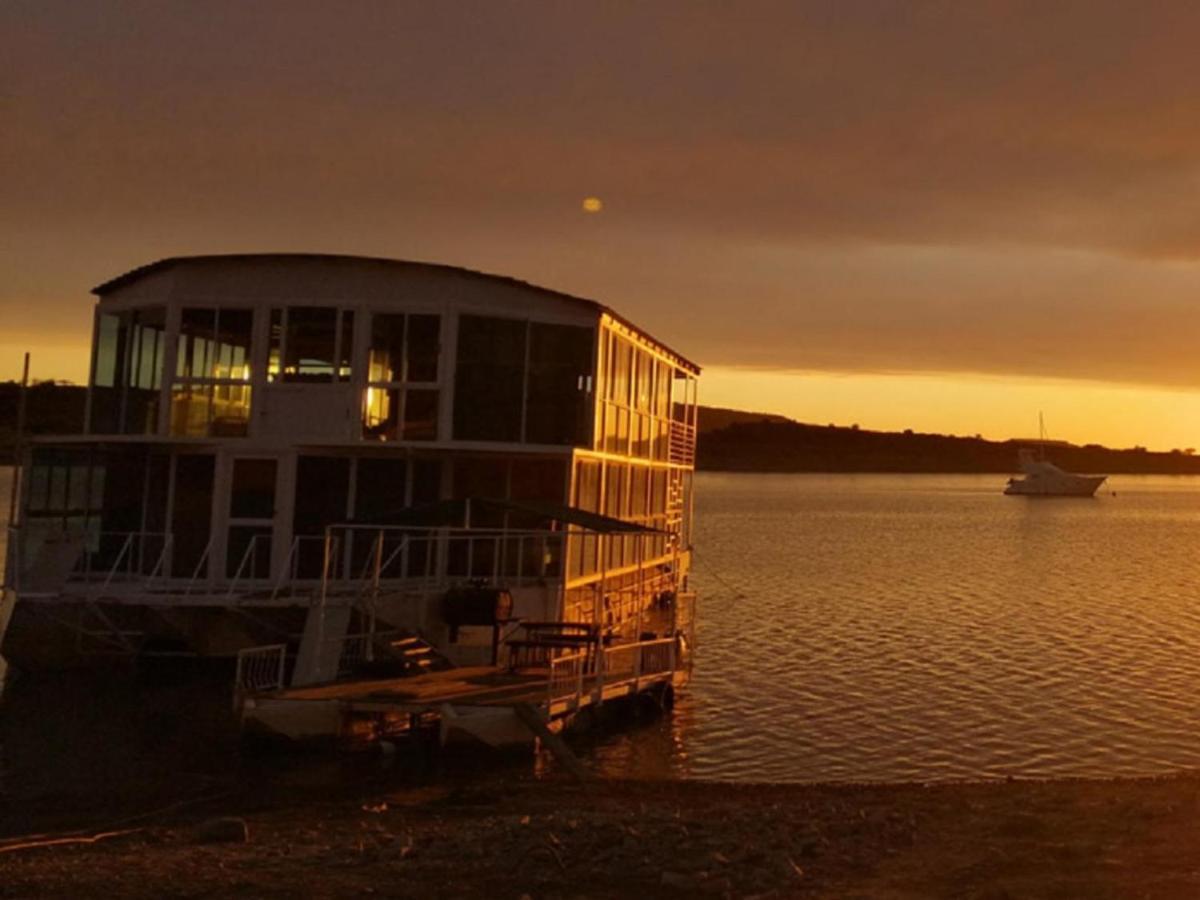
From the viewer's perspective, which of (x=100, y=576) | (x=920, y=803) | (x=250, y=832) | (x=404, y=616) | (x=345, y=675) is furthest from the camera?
(x=100, y=576)

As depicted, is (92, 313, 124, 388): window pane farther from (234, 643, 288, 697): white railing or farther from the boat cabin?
(234, 643, 288, 697): white railing

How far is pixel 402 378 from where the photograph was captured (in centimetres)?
2628

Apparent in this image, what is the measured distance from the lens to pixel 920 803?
50.4ft

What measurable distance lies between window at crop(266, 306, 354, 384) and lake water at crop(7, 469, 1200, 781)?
29.7 feet

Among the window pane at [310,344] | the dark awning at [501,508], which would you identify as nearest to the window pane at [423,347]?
the window pane at [310,344]

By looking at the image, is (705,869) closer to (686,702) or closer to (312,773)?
(312,773)

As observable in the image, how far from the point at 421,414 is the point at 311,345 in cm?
249

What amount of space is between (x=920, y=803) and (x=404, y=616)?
33.5 feet

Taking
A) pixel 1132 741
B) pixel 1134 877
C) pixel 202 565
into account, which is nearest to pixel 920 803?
pixel 1134 877

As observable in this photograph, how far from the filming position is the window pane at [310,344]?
26.1m

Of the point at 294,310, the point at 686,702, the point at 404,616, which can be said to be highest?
the point at 294,310

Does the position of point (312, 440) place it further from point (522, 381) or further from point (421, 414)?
point (522, 381)

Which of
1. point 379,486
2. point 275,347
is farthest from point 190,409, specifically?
point 379,486

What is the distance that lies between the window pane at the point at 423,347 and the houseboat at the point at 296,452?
33 millimetres
